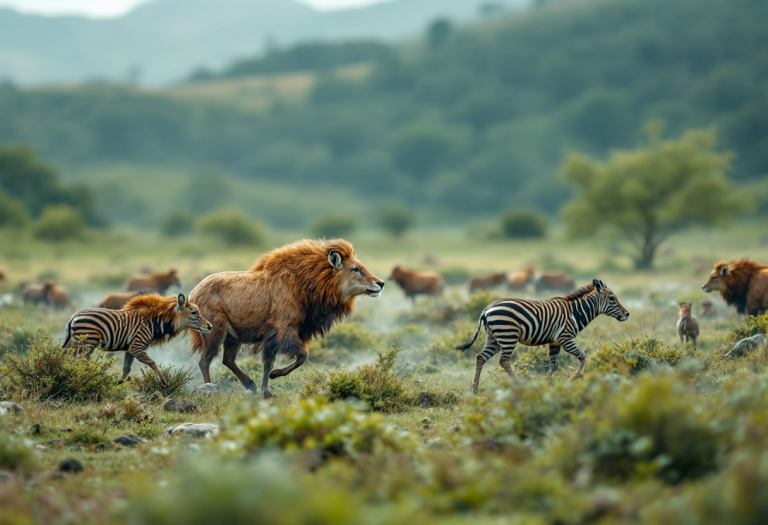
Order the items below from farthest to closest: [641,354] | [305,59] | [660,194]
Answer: [305,59] → [660,194] → [641,354]

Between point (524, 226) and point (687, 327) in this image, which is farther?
point (524, 226)

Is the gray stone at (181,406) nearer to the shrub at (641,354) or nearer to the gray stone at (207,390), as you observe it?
the gray stone at (207,390)

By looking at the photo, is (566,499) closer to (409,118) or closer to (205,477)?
(205,477)

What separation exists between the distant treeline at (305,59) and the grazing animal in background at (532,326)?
457 ft

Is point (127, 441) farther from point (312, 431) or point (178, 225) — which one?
point (178, 225)

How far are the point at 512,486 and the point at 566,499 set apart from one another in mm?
378

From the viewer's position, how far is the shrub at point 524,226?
52938 millimetres

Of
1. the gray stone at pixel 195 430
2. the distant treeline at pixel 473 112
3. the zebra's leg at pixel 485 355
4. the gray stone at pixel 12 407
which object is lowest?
the gray stone at pixel 12 407

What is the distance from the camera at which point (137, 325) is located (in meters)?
10.8

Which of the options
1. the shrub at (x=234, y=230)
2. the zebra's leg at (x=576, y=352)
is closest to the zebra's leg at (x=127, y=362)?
the zebra's leg at (x=576, y=352)

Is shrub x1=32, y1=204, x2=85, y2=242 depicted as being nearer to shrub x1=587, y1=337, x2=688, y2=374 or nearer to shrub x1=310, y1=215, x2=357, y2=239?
shrub x1=310, y1=215, x2=357, y2=239

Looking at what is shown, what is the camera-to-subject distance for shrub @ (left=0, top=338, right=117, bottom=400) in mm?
9562

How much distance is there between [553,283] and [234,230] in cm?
3148

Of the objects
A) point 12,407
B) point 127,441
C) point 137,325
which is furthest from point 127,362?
point 127,441
